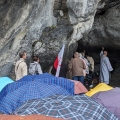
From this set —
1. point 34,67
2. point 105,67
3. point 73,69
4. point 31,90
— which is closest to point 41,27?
point 34,67

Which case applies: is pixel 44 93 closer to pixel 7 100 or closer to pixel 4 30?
pixel 7 100

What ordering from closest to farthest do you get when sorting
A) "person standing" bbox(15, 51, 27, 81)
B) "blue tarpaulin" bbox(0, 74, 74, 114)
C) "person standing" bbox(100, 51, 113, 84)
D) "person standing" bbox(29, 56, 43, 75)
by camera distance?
"blue tarpaulin" bbox(0, 74, 74, 114)
"person standing" bbox(15, 51, 27, 81)
"person standing" bbox(29, 56, 43, 75)
"person standing" bbox(100, 51, 113, 84)

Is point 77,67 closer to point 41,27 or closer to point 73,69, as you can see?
point 73,69

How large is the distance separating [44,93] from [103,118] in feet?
4.12

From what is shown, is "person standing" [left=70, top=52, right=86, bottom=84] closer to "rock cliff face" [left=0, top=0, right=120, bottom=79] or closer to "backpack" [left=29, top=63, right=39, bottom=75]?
"rock cliff face" [left=0, top=0, right=120, bottom=79]

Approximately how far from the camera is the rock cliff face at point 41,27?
36.4 feet

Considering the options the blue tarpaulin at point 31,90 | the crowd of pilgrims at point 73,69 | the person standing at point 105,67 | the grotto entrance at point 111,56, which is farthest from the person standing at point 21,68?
the grotto entrance at point 111,56

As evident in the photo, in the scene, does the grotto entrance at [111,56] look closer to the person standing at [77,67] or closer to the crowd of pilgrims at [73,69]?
the crowd of pilgrims at [73,69]

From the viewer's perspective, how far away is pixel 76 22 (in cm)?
1197

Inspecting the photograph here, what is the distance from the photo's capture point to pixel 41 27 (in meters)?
11.4

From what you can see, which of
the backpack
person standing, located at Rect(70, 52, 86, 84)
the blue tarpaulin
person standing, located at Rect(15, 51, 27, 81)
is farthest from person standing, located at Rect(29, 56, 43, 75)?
the blue tarpaulin

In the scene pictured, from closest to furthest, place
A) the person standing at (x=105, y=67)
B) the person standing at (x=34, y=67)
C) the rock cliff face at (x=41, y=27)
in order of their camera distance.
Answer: the person standing at (x=34, y=67) → the rock cliff face at (x=41, y=27) → the person standing at (x=105, y=67)

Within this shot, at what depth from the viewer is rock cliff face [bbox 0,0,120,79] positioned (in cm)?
1109

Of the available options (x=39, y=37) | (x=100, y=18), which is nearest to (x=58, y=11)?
(x=39, y=37)
